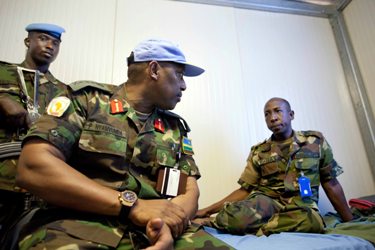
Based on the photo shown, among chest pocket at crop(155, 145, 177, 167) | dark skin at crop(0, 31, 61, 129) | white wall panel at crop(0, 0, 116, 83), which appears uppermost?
white wall panel at crop(0, 0, 116, 83)

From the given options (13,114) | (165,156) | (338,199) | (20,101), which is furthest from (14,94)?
(338,199)

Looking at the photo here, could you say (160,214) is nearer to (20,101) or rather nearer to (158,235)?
(158,235)

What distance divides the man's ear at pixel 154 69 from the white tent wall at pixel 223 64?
108 cm

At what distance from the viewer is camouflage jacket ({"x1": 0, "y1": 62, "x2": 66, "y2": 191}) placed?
3.32 feet

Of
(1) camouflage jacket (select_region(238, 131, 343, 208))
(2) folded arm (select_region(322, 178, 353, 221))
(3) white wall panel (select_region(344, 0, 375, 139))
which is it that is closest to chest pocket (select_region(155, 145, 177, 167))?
(1) camouflage jacket (select_region(238, 131, 343, 208))

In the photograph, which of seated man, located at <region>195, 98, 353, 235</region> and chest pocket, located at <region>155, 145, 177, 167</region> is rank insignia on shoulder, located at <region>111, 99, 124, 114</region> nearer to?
chest pocket, located at <region>155, 145, 177, 167</region>

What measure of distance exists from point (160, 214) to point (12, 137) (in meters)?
0.87

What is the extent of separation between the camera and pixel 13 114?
1.08 metres

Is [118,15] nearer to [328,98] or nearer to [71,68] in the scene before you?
[71,68]

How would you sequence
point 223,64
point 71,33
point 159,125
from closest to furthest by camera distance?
point 159,125 → point 71,33 → point 223,64

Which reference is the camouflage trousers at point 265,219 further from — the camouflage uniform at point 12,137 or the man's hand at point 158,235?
the camouflage uniform at point 12,137

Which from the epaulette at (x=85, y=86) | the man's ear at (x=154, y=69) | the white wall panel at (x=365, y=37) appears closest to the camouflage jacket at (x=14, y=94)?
the epaulette at (x=85, y=86)

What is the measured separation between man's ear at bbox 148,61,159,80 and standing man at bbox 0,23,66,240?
0.62 meters

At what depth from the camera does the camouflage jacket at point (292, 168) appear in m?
1.52
